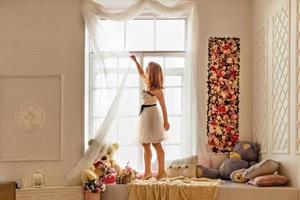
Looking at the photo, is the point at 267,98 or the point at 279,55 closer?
the point at 279,55

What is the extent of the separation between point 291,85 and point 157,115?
5.00 ft

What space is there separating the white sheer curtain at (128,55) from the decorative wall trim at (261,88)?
0.62 meters

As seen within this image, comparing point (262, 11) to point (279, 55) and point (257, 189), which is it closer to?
point (279, 55)

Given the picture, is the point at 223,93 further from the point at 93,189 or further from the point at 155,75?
the point at 93,189

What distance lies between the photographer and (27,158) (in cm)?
567

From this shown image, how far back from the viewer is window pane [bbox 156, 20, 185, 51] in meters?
6.13

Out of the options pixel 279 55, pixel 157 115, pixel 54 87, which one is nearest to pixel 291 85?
pixel 279 55

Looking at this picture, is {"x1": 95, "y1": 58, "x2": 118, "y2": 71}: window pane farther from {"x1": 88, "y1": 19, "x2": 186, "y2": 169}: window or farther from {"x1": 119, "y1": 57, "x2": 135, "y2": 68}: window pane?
{"x1": 88, "y1": 19, "x2": 186, "y2": 169}: window

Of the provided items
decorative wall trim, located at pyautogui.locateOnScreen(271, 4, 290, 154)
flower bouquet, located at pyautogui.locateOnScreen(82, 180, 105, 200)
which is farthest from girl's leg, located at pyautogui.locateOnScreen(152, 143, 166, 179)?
decorative wall trim, located at pyautogui.locateOnScreen(271, 4, 290, 154)

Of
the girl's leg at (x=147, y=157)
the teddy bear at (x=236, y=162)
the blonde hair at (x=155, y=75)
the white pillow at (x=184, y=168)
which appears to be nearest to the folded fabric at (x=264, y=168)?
the teddy bear at (x=236, y=162)

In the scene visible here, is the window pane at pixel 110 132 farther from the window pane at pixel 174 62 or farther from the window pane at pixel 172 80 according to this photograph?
the window pane at pixel 174 62

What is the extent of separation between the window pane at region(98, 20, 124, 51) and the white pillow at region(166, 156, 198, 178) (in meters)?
1.49

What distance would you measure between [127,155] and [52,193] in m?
1.04

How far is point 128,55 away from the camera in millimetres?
5801
